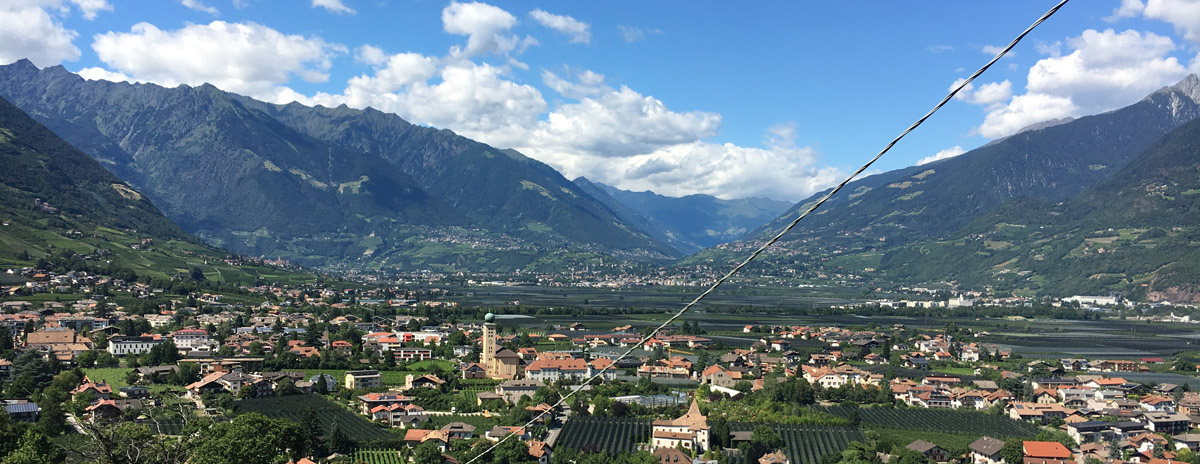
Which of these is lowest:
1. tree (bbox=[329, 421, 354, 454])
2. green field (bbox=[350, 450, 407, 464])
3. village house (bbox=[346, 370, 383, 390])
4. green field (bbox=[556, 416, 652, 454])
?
green field (bbox=[350, 450, 407, 464])

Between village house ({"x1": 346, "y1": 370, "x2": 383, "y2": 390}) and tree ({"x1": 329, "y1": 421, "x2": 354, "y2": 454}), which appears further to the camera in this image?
village house ({"x1": 346, "y1": 370, "x2": 383, "y2": 390})

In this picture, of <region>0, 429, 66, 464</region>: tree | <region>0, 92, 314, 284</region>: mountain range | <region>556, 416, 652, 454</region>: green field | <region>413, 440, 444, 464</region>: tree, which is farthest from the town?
<region>0, 92, 314, 284</region>: mountain range

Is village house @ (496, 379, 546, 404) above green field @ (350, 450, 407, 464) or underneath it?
above

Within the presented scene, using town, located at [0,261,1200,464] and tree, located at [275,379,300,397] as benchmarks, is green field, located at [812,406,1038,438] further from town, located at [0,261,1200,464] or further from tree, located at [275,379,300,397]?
tree, located at [275,379,300,397]

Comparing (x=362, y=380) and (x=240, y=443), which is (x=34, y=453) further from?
(x=362, y=380)

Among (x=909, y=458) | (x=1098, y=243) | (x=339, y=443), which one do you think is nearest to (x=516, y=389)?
(x=339, y=443)

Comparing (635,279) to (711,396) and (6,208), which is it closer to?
(6,208)

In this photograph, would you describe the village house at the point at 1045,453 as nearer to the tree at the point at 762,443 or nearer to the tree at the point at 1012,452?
the tree at the point at 1012,452

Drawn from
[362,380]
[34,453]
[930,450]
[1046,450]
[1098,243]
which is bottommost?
[930,450]

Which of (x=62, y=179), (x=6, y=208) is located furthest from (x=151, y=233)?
(x=6, y=208)
